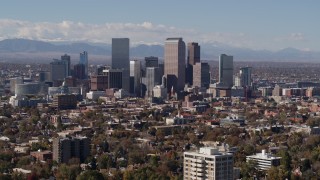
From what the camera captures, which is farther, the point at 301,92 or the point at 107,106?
the point at 301,92

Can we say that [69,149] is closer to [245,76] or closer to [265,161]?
[265,161]

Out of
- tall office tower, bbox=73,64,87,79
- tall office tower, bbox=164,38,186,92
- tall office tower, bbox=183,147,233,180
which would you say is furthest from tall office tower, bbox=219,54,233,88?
tall office tower, bbox=183,147,233,180

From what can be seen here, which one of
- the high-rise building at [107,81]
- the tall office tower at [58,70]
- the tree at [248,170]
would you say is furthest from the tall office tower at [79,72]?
the tree at [248,170]

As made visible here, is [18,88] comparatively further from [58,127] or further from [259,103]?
[58,127]

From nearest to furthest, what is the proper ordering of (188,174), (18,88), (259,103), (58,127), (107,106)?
(188,174), (58,127), (107,106), (259,103), (18,88)

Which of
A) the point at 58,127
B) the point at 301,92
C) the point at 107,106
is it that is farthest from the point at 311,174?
the point at 301,92

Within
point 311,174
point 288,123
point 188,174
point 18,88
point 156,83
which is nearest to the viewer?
point 188,174
